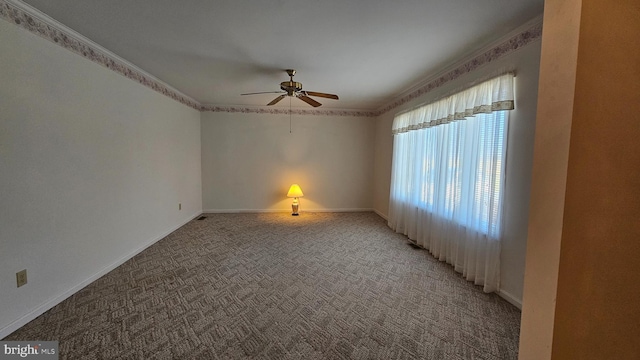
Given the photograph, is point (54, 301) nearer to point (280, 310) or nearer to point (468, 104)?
point (280, 310)

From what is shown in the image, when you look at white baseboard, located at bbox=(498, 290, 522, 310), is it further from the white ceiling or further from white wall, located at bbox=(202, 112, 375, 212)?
white wall, located at bbox=(202, 112, 375, 212)

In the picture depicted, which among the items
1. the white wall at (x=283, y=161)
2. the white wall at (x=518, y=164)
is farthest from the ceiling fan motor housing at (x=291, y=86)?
the white wall at (x=283, y=161)

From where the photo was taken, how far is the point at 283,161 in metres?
5.25

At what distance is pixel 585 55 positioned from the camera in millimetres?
592

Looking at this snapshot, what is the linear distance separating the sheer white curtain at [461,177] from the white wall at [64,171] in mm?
3815

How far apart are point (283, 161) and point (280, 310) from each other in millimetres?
3693

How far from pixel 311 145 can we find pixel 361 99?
1.52 m

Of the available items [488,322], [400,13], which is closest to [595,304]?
[488,322]

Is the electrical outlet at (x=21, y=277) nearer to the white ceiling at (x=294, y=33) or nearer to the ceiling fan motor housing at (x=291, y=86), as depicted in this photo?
the white ceiling at (x=294, y=33)

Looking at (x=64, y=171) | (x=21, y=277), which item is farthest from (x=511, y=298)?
(x=64, y=171)

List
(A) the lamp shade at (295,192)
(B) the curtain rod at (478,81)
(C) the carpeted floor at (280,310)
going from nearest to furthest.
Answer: (C) the carpeted floor at (280,310) < (B) the curtain rod at (478,81) < (A) the lamp shade at (295,192)

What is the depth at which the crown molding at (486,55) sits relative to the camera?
1.85 meters

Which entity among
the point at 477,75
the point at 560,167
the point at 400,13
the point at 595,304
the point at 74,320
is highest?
the point at 400,13

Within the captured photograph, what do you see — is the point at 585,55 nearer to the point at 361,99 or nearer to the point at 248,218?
the point at 361,99
